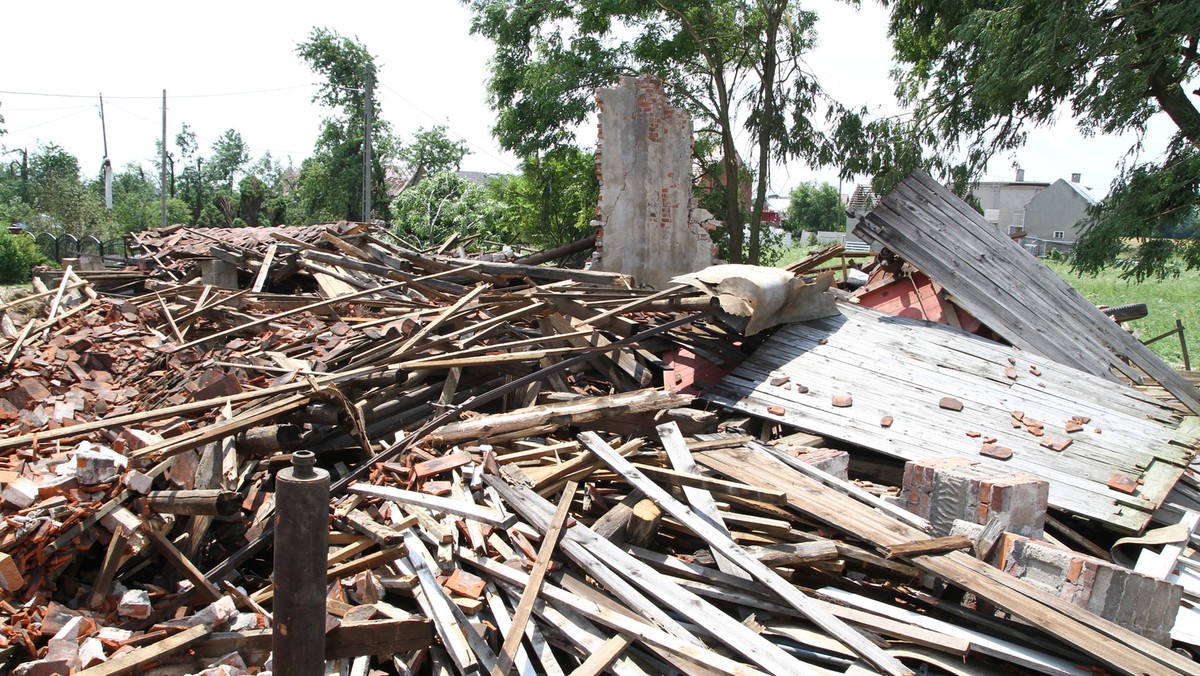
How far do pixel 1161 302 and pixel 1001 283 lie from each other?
906 inches

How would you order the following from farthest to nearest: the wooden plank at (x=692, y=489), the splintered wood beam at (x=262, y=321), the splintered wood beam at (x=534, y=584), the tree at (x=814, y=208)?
the tree at (x=814, y=208)
the splintered wood beam at (x=262, y=321)
the wooden plank at (x=692, y=489)
the splintered wood beam at (x=534, y=584)

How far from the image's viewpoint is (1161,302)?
2459cm

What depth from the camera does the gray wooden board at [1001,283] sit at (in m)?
6.35

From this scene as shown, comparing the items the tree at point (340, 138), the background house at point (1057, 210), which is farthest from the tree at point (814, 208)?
the tree at point (340, 138)

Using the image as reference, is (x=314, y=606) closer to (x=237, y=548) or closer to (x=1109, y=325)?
(x=237, y=548)

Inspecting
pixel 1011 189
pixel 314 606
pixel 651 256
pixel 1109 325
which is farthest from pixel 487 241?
pixel 1011 189

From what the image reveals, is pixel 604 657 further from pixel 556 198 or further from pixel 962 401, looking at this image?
pixel 556 198

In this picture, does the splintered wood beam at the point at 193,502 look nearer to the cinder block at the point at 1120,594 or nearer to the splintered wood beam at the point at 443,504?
the splintered wood beam at the point at 443,504

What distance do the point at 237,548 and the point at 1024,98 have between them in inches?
490

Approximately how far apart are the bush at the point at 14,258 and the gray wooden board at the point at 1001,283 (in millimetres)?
24621

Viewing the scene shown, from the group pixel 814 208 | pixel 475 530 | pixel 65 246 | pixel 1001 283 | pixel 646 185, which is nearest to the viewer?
pixel 475 530

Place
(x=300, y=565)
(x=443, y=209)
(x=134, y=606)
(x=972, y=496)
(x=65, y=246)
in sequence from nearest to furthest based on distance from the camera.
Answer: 1. (x=300, y=565)
2. (x=134, y=606)
3. (x=972, y=496)
4. (x=65, y=246)
5. (x=443, y=209)

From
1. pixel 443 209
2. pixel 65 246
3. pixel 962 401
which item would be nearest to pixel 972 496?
pixel 962 401

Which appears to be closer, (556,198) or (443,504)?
(443,504)
